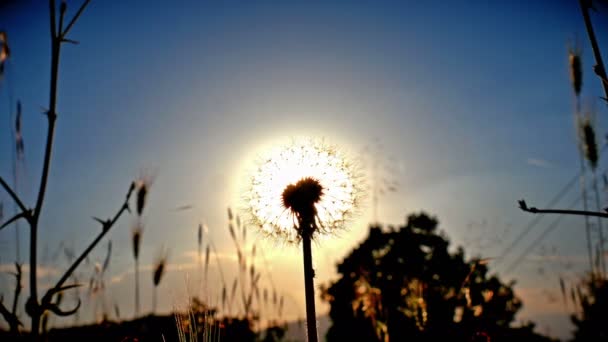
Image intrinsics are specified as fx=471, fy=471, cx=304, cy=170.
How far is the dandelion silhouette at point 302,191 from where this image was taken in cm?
291

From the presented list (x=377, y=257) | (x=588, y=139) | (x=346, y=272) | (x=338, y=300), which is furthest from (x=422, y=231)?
(x=588, y=139)

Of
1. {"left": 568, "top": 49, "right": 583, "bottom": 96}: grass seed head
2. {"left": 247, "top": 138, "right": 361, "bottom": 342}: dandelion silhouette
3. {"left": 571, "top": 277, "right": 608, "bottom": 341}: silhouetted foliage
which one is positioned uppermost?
{"left": 568, "top": 49, "right": 583, "bottom": 96}: grass seed head

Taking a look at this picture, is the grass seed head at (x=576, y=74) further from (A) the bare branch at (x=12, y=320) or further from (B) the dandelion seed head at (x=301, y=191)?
(A) the bare branch at (x=12, y=320)

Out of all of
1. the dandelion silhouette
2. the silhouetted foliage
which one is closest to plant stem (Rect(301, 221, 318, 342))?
the dandelion silhouette

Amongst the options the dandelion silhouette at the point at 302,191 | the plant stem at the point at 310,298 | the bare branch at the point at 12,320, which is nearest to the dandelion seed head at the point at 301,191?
the dandelion silhouette at the point at 302,191

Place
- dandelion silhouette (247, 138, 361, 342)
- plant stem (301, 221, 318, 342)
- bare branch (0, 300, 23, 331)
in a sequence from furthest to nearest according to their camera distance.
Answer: dandelion silhouette (247, 138, 361, 342)
plant stem (301, 221, 318, 342)
bare branch (0, 300, 23, 331)

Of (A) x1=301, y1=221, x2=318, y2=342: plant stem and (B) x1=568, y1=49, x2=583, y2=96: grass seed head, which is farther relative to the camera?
(B) x1=568, y1=49, x2=583, y2=96: grass seed head

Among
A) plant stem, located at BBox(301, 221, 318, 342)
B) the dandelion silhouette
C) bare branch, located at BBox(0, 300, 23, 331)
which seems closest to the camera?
bare branch, located at BBox(0, 300, 23, 331)

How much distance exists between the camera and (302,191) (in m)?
2.93

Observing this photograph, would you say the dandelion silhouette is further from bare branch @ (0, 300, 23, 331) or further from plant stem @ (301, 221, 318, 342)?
bare branch @ (0, 300, 23, 331)

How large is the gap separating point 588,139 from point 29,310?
534cm

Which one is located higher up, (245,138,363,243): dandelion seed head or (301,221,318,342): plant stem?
(245,138,363,243): dandelion seed head

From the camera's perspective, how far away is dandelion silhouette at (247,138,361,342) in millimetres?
2906

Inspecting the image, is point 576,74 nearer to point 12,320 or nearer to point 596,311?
point 596,311
